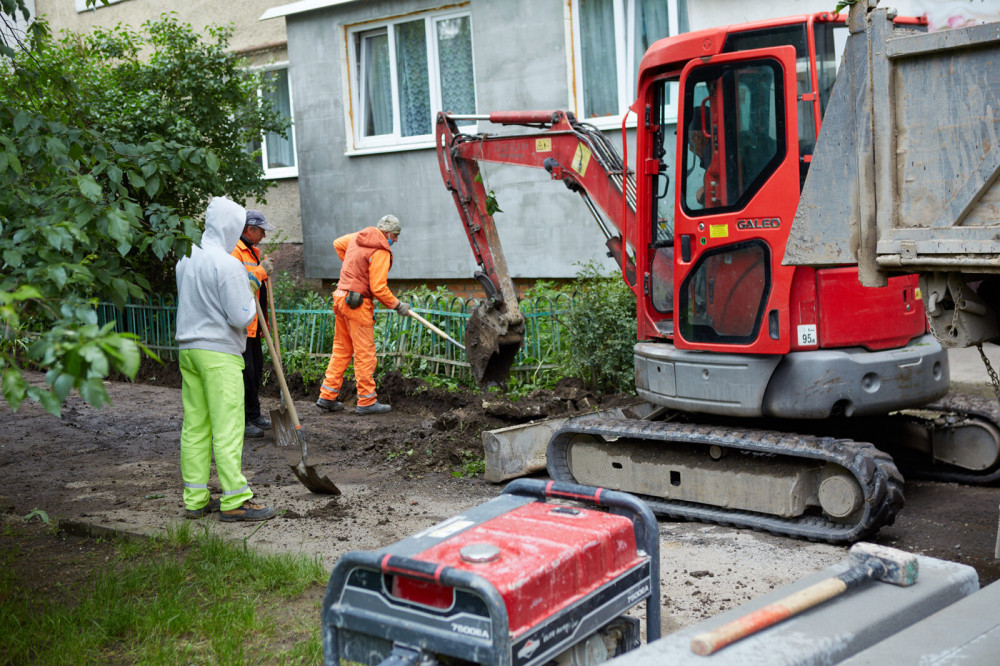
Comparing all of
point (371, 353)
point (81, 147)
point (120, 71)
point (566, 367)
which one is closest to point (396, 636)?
point (81, 147)

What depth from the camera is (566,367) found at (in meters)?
9.29

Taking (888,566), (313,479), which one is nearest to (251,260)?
(313,479)

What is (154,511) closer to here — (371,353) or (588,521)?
(371,353)

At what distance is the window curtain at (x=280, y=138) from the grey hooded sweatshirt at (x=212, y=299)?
31.3 ft

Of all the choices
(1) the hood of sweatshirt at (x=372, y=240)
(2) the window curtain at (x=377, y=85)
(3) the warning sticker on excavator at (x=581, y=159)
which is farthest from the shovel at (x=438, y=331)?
(2) the window curtain at (x=377, y=85)

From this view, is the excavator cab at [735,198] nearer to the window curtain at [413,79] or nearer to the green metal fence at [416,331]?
the green metal fence at [416,331]

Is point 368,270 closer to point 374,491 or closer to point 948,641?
point 374,491

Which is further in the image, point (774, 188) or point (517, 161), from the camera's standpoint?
point (517, 161)

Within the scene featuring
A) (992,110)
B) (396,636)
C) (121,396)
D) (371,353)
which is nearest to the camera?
(396,636)

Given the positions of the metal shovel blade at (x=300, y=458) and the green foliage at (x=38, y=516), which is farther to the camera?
the metal shovel blade at (x=300, y=458)

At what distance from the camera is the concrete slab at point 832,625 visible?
2.37m

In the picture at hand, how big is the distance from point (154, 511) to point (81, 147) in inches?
123

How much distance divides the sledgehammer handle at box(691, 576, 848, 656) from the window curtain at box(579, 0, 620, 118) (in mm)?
9560

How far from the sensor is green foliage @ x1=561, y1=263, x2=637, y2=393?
27.8 feet
